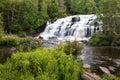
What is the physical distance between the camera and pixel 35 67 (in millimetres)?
12688

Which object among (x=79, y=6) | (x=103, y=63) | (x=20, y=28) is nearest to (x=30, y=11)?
(x=20, y=28)

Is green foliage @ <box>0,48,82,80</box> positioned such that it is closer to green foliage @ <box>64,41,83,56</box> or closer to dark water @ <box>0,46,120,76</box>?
green foliage @ <box>64,41,83,56</box>

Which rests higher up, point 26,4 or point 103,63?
point 26,4

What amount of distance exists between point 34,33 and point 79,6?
95.6 ft

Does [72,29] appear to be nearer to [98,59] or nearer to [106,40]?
[106,40]

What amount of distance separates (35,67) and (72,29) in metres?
45.6

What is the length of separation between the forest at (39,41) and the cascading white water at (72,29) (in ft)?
11.9

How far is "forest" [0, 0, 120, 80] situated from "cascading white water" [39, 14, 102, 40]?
3.64 m

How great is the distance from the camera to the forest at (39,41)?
1273cm

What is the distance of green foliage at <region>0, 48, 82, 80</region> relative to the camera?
12406mm

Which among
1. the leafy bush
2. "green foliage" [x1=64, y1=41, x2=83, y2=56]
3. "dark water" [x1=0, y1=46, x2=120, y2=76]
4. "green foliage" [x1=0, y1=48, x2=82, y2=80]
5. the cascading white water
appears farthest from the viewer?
the cascading white water

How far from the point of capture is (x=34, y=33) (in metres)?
65.1

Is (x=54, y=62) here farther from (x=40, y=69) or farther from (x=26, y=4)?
(x=26, y=4)

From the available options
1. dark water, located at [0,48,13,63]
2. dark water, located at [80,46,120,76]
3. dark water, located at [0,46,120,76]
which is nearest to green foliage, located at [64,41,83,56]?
dark water, located at [0,46,120,76]
